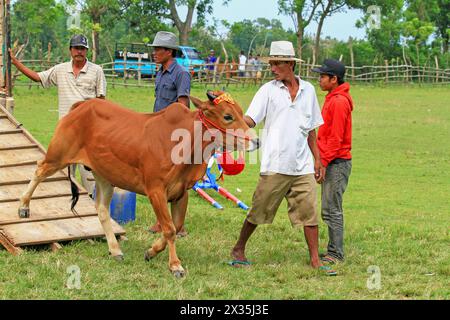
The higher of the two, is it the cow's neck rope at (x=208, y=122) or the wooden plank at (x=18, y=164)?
the cow's neck rope at (x=208, y=122)

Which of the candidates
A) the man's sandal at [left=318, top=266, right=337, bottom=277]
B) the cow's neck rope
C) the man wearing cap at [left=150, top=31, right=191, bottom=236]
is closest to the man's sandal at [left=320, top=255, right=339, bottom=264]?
the man's sandal at [left=318, top=266, right=337, bottom=277]

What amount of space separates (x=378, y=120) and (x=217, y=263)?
16413 mm

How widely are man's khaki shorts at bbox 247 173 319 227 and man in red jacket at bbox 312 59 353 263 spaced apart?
0.90ft

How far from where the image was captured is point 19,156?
845cm

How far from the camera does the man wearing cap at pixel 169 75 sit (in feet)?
26.0

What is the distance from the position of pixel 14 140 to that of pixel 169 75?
6.64 feet

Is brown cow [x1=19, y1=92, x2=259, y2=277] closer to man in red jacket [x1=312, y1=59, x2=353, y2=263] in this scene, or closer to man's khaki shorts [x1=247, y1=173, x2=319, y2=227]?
man's khaki shorts [x1=247, y1=173, x2=319, y2=227]

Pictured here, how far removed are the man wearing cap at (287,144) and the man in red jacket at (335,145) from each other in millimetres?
138

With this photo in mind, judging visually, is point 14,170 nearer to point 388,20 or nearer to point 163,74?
point 163,74

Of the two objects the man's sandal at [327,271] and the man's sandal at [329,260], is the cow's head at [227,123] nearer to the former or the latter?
the man's sandal at [327,271]

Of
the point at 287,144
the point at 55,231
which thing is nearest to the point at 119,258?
the point at 55,231

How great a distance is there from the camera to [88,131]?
7.17 metres

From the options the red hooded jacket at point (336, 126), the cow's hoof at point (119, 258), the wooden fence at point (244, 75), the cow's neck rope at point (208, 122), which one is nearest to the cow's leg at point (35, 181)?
the cow's hoof at point (119, 258)
